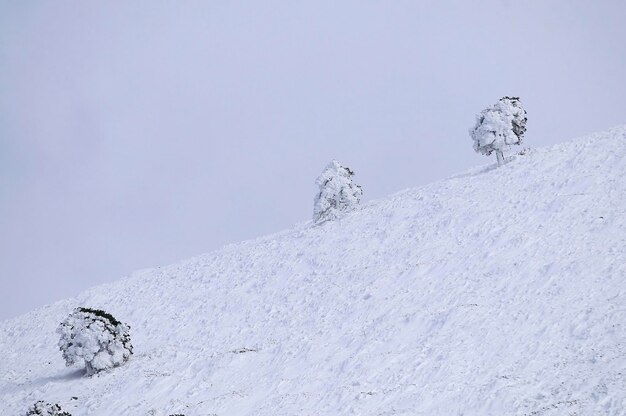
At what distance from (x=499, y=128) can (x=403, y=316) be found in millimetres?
30485

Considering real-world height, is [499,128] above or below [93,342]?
above

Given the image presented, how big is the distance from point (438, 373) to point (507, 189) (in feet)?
87.9

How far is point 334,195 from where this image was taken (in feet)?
203

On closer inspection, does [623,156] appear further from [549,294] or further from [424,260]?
[549,294]

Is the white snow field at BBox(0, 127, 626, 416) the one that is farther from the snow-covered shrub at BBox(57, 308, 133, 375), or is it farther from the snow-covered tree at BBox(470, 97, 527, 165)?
the snow-covered tree at BBox(470, 97, 527, 165)

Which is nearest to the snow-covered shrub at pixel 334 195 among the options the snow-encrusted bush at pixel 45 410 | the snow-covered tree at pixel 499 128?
the snow-covered tree at pixel 499 128

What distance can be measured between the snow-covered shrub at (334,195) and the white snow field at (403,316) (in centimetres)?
231

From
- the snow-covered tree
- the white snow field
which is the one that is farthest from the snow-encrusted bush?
the snow-covered tree

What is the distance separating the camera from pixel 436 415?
961 inches

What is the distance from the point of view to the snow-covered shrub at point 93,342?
3834cm

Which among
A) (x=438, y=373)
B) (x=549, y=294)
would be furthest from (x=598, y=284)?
(x=438, y=373)

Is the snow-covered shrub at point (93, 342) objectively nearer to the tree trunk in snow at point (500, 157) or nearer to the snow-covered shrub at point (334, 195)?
the snow-covered shrub at point (334, 195)

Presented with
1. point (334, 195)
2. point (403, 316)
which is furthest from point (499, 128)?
point (403, 316)

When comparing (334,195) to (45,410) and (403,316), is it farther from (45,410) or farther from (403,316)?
(45,410)
